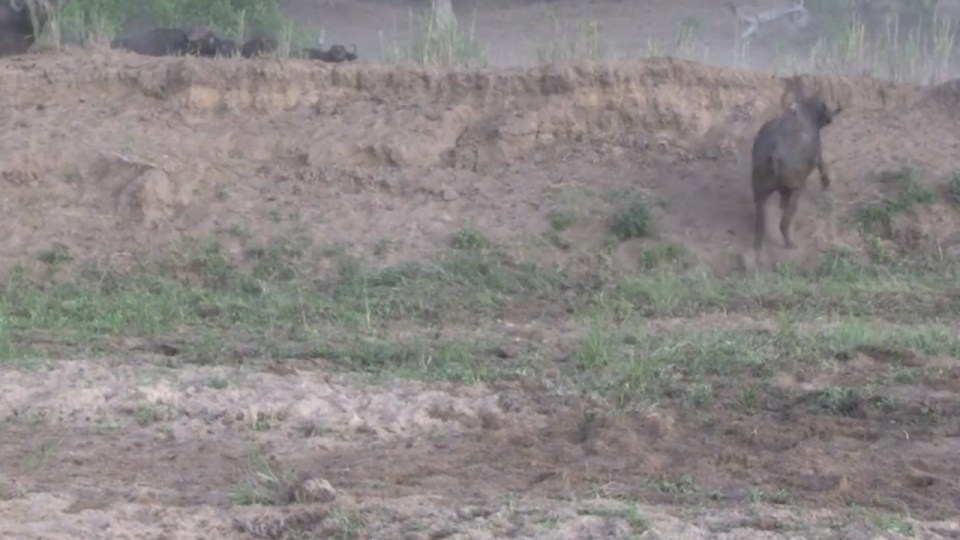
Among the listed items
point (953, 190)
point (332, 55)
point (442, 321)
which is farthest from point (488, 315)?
point (332, 55)

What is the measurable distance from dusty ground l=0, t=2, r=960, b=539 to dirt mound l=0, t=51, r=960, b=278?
0.09ft

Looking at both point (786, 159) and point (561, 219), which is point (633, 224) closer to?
point (561, 219)

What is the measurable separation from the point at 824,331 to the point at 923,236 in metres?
3.76

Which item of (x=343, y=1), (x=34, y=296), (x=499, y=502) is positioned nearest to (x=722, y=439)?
(x=499, y=502)

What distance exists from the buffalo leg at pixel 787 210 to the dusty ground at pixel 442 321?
0.60 ft

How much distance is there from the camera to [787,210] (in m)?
13.2

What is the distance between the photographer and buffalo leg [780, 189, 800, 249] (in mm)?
13117

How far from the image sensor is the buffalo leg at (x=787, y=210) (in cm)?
1312

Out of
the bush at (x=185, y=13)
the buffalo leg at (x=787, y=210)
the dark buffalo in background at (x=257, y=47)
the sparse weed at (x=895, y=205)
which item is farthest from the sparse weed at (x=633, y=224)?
the bush at (x=185, y=13)

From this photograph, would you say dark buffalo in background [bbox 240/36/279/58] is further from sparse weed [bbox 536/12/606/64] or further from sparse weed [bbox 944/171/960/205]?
sparse weed [bbox 944/171/960/205]

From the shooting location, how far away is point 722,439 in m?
7.75

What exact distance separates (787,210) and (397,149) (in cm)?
345

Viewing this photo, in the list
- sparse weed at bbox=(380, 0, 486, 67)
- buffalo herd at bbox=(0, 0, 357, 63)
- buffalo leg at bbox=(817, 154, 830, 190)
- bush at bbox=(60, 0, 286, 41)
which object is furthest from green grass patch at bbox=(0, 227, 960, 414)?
bush at bbox=(60, 0, 286, 41)

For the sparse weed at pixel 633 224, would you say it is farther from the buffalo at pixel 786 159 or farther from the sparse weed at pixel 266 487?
the sparse weed at pixel 266 487
